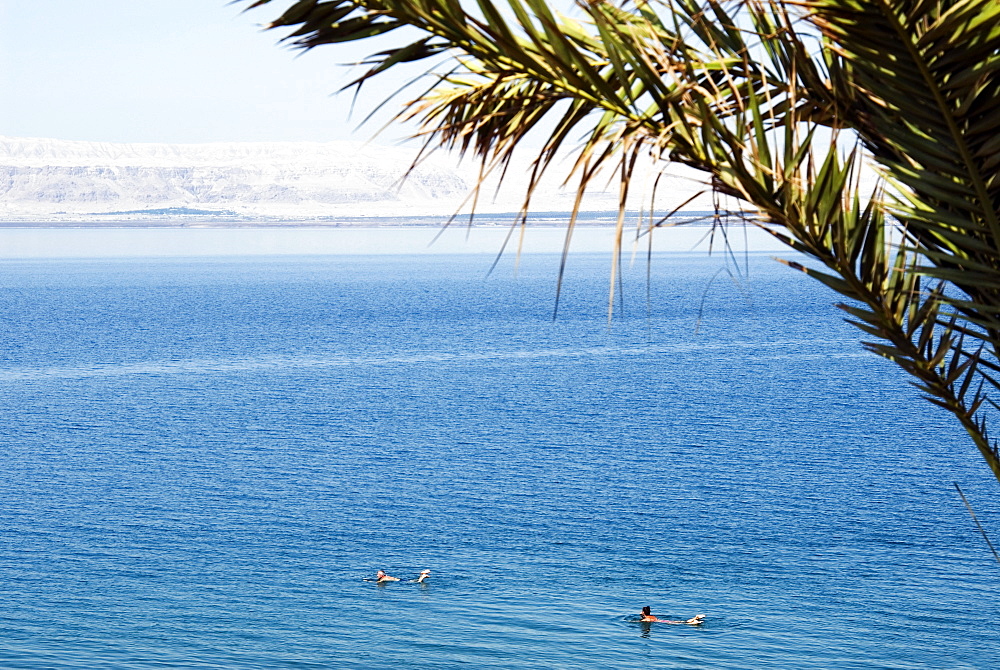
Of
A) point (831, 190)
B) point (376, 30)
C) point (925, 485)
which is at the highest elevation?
point (376, 30)

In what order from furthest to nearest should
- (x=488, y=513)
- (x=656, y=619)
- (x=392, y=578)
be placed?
1. (x=488, y=513)
2. (x=392, y=578)
3. (x=656, y=619)

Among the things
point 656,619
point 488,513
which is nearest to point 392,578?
point 488,513

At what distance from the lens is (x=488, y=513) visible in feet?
152

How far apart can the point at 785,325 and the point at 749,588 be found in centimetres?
8176

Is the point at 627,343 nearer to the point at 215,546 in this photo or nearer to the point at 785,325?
the point at 785,325

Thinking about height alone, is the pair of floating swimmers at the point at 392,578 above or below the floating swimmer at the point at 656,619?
below

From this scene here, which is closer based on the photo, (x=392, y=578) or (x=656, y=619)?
(x=656, y=619)

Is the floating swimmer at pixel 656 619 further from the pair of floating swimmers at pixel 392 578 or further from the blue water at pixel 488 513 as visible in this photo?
the pair of floating swimmers at pixel 392 578

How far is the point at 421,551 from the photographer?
138 ft

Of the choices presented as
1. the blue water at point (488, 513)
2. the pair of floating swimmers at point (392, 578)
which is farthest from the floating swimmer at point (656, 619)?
the pair of floating swimmers at point (392, 578)

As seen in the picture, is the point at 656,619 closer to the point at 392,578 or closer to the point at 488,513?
the point at 392,578

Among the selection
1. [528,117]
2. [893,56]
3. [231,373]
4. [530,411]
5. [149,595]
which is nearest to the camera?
[893,56]

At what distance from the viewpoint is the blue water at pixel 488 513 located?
34.2 metres

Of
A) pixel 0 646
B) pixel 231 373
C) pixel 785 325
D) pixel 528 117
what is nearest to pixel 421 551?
pixel 0 646
